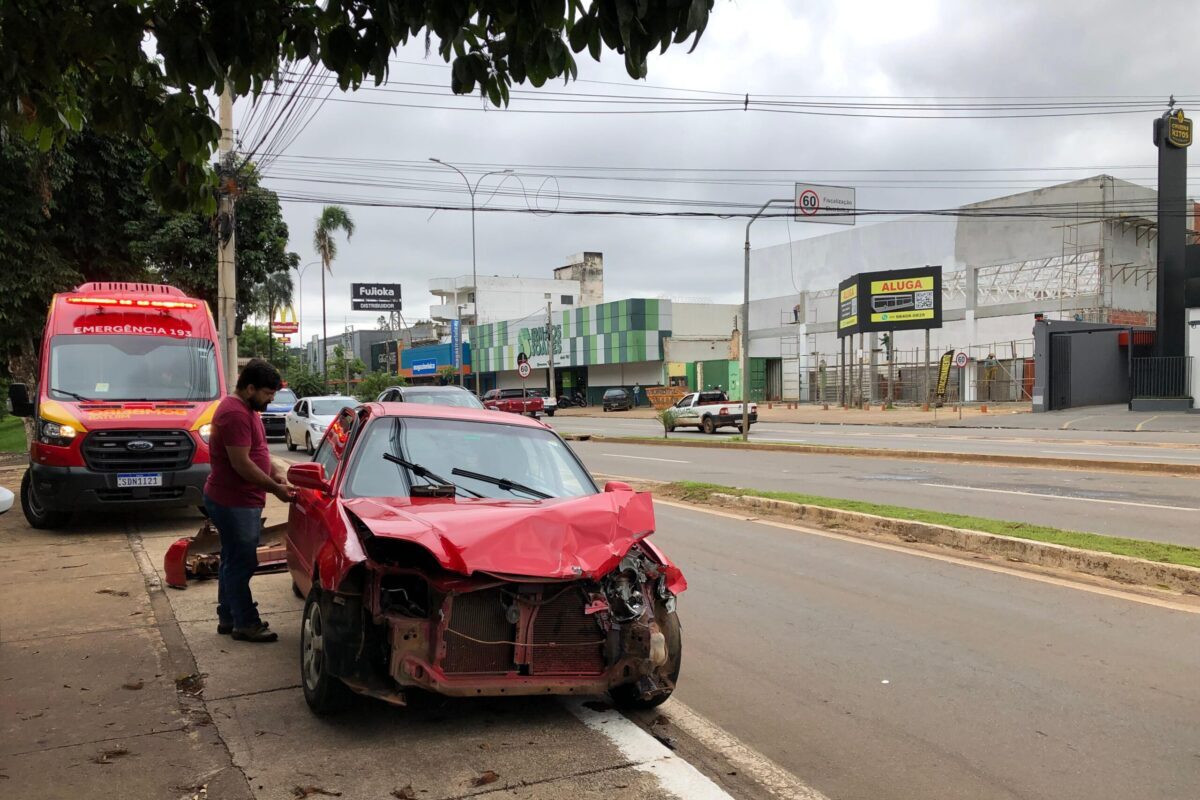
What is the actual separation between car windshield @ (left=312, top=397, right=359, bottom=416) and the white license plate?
13170mm

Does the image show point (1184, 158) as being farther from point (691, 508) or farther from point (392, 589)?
point (392, 589)

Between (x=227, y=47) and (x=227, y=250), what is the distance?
1392cm

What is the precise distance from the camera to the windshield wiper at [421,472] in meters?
5.20

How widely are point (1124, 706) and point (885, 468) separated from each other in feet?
45.9

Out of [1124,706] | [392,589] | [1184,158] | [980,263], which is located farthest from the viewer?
[980,263]

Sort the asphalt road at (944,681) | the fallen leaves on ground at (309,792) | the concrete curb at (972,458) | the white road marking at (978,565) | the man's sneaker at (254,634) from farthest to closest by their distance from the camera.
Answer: the concrete curb at (972,458) < the white road marking at (978,565) < the man's sneaker at (254,634) < the asphalt road at (944,681) < the fallen leaves on ground at (309,792)

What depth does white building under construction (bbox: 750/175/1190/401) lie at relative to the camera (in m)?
47.8

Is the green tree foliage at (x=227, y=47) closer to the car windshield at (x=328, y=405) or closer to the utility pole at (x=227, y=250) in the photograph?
the utility pole at (x=227, y=250)

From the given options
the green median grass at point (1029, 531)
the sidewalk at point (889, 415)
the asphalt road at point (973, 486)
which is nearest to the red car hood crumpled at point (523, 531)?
Answer: the green median grass at point (1029, 531)

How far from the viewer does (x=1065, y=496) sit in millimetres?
13570

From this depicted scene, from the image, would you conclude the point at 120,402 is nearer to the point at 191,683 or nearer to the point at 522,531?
the point at 191,683

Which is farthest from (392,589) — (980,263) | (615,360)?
(615,360)

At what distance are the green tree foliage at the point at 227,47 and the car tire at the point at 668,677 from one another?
2.63 meters

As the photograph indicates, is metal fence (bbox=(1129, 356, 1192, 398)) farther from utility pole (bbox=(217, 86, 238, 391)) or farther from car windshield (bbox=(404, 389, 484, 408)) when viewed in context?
utility pole (bbox=(217, 86, 238, 391))
